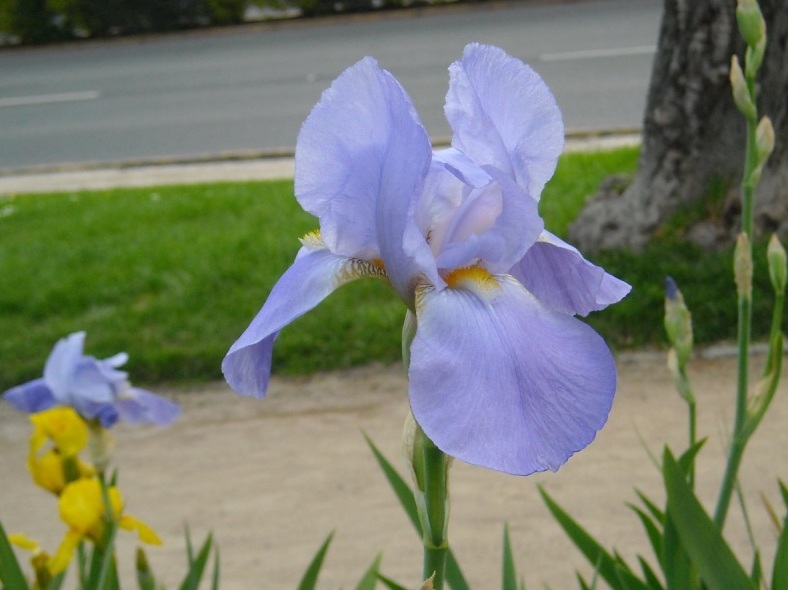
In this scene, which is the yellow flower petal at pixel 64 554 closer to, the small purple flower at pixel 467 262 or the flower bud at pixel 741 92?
the small purple flower at pixel 467 262

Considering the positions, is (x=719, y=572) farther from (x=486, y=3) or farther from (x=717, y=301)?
(x=486, y=3)

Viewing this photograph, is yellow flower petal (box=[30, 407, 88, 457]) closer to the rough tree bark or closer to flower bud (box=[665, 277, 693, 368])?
flower bud (box=[665, 277, 693, 368])

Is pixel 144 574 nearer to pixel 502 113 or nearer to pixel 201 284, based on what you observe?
pixel 502 113

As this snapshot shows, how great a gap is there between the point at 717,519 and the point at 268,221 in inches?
148

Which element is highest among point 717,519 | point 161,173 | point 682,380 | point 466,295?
point 466,295

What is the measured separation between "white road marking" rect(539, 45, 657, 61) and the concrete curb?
2.66 metres

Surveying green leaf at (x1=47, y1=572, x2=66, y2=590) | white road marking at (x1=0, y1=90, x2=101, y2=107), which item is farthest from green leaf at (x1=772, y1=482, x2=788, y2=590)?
white road marking at (x1=0, y1=90, x2=101, y2=107)

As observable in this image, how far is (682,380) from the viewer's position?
1225 millimetres

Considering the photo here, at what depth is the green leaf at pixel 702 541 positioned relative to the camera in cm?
100

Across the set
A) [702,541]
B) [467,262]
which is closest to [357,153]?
[467,262]

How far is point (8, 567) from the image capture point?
1.05 metres

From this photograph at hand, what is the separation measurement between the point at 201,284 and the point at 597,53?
5755 millimetres

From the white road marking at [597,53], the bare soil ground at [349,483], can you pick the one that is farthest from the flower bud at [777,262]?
the white road marking at [597,53]

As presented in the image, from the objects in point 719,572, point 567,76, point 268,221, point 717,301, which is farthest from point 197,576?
point 567,76
